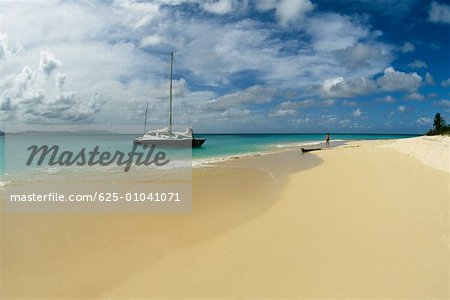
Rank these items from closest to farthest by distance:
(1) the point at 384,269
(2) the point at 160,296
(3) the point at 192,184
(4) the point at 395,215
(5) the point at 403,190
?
(2) the point at 160,296
(1) the point at 384,269
(4) the point at 395,215
(5) the point at 403,190
(3) the point at 192,184

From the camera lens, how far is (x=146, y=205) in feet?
34.0

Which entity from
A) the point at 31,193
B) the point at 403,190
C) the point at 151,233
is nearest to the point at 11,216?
the point at 31,193

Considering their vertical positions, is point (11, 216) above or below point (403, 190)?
below

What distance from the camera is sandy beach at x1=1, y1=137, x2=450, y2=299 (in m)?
4.77

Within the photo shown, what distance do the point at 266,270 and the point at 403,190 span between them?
802 centimetres

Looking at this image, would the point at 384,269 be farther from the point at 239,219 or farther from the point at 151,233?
the point at 151,233

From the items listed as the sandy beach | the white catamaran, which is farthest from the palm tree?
the sandy beach

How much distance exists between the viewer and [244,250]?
20.0 ft

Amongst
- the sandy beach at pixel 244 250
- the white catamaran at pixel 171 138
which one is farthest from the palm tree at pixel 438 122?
the sandy beach at pixel 244 250
